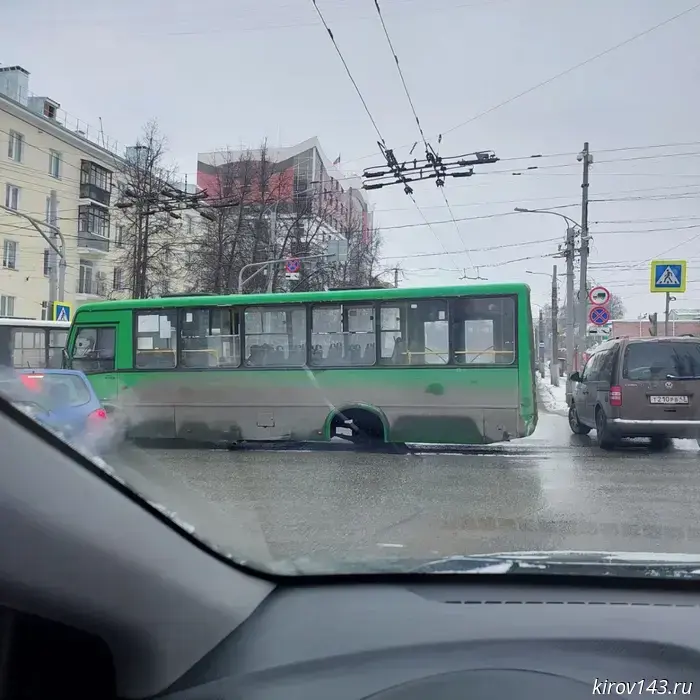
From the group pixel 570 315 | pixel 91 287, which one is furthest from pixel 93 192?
pixel 570 315

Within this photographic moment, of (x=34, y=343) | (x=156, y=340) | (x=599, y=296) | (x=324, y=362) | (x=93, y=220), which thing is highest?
(x=599, y=296)

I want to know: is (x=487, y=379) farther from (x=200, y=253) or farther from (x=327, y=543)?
(x=327, y=543)

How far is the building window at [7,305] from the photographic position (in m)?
3.60

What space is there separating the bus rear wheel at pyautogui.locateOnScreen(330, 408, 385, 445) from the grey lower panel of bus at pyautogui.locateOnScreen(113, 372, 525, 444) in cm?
4

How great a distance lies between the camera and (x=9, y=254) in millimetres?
3586

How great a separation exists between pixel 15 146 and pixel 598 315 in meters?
18.9

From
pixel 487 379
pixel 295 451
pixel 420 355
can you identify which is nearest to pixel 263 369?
pixel 295 451

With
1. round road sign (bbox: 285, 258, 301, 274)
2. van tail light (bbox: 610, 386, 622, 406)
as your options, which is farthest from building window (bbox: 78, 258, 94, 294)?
round road sign (bbox: 285, 258, 301, 274)

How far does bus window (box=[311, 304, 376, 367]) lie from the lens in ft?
38.5

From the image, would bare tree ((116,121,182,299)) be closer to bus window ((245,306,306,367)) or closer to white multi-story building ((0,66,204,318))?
white multi-story building ((0,66,204,318))

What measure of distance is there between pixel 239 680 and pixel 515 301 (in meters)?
9.97

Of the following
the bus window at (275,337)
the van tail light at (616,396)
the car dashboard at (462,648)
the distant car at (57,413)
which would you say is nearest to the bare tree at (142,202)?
the distant car at (57,413)

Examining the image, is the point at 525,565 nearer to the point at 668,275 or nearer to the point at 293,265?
the point at 293,265

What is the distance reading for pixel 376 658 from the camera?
1848 mm
